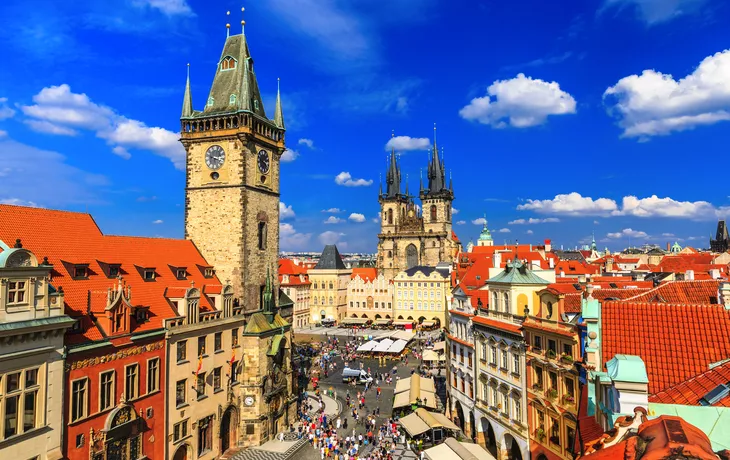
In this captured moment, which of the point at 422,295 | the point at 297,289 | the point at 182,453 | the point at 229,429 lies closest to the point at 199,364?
the point at 182,453

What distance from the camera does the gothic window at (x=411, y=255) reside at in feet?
408

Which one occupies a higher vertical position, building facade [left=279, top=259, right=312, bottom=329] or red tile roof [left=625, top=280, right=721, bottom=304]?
red tile roof [left=625, top=280, right=721, bottom=304]

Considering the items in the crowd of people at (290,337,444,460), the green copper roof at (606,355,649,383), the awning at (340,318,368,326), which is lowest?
the crowd of people at (290,337,444,460)

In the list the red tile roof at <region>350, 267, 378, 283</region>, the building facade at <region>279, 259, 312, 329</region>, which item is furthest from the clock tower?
the red tile roof at <region>350, 267, 378, 283</region>

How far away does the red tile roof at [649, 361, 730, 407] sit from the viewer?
14531mm

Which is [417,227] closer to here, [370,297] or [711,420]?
[370,297]

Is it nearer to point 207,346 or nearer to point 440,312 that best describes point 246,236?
point 207,346

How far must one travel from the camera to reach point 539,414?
28109 mm

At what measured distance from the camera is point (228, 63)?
40.5m

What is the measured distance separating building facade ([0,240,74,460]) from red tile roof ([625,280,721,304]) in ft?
93.0

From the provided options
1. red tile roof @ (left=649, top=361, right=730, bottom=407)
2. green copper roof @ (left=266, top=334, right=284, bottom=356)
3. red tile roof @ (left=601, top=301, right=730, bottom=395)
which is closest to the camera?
red tile roof @ (left=649, top=361, right=730, bottom=407)

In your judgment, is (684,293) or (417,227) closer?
(684,293)

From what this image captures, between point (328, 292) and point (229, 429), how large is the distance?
2951 inches

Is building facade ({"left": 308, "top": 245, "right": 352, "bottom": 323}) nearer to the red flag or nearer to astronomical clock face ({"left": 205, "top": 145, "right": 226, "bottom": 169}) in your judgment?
astronomical clock face ({"left": 205, "top": 145, "right": 226, "bottom": 169})
